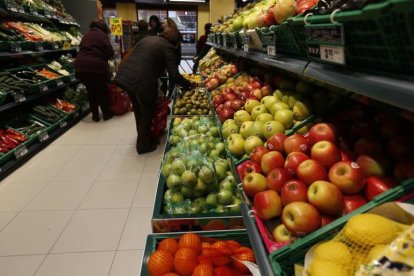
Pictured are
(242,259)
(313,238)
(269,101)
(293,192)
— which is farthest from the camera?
(269,101)

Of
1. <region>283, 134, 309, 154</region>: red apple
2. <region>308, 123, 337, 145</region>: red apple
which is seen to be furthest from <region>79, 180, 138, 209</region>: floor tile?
<region>308, 123, 337, 145</region>: red apple

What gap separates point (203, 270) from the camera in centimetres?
136

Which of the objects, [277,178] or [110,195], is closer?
[277,178]

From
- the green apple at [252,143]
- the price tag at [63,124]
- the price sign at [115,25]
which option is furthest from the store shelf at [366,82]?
the price sign at [115,25]

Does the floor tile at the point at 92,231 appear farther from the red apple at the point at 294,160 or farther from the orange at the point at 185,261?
the red apple at the point at 294,160

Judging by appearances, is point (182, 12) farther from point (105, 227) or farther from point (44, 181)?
point (105, 227)

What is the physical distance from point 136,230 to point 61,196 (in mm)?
1105

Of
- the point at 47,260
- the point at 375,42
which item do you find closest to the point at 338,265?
the point at 375,42

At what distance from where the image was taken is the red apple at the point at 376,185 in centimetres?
97

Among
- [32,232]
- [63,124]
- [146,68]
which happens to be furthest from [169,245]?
[63,124]

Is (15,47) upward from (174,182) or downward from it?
upward

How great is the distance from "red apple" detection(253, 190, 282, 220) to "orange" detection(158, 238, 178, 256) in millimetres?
586

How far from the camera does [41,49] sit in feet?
17.5

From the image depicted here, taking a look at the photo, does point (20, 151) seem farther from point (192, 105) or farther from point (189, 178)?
point (189, 178)
